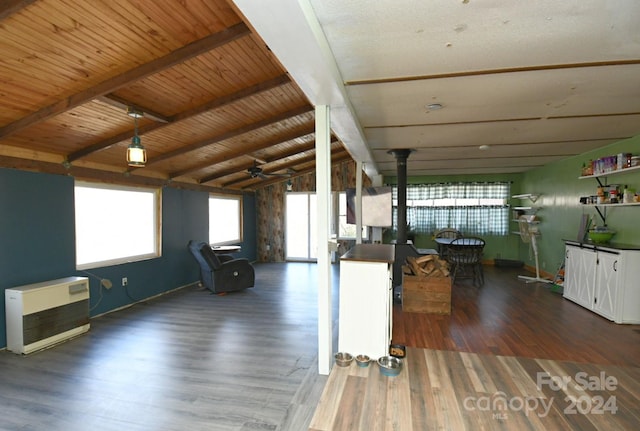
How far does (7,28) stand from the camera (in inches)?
73.7

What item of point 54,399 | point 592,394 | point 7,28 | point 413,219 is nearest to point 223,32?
point 7,28

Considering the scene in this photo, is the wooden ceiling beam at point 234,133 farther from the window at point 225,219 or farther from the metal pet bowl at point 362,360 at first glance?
the metal pet bowl at point 362,360

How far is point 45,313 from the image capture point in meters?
3.17

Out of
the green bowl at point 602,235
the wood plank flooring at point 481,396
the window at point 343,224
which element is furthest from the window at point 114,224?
the green bowl at point 602,235

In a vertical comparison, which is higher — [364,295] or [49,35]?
[49,35]

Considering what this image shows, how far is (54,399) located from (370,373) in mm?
2450

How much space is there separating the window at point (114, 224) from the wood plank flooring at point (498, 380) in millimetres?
3774

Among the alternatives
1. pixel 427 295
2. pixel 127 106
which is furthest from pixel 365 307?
pixel 127 106

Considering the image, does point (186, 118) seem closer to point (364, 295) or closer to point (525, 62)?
point (364, 295)

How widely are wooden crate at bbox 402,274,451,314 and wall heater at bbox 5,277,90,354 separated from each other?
3.98 meters

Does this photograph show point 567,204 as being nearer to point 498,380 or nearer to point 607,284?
point 607,284

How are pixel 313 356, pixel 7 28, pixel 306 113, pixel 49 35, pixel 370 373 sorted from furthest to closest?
1. pixel 306 113
2. pixel 313 356
3. pixel 370 373
4. pixel 49 35
5. pixel 7 28

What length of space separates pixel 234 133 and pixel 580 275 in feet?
17.2

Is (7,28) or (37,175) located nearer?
(7,28)
